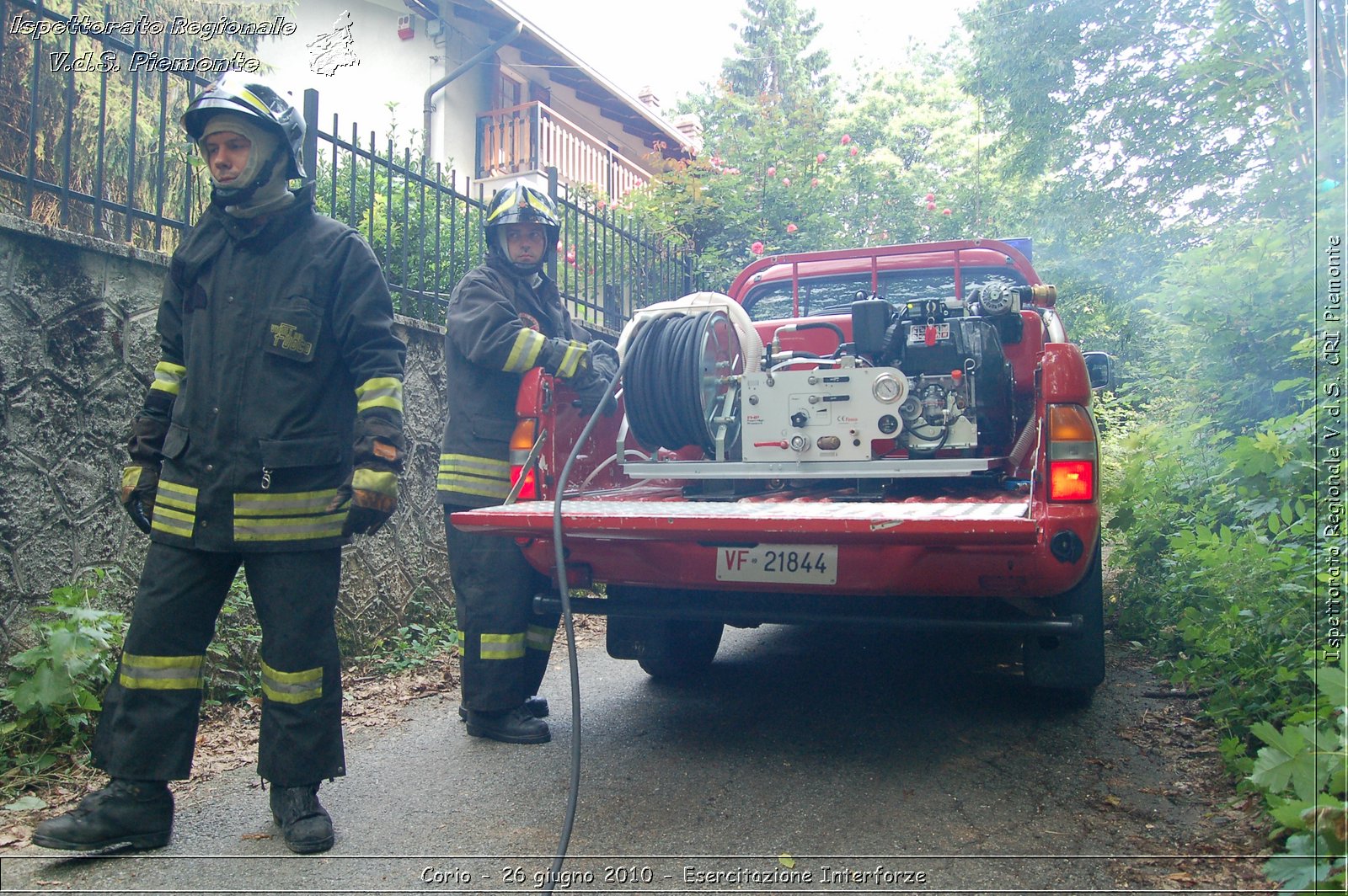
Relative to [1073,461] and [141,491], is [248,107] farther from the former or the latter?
[1073,461]

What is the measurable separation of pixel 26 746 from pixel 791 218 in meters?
9.27

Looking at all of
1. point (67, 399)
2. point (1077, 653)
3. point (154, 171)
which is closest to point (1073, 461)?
point (1077, 653)

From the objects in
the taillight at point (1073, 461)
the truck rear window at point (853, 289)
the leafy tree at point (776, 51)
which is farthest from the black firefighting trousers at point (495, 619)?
the leafy tree at point (776, 51)

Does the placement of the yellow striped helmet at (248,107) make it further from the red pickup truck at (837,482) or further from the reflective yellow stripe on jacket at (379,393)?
the red pickup truck at (837,482)

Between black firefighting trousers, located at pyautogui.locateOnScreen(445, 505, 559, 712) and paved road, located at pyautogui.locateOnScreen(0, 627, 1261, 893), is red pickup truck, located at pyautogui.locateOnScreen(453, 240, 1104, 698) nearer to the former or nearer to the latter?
black firefighting trousers, located at pyautogui.locateOnScreen(445, 505, 559, 712)

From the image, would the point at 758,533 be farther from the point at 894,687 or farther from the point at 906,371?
the point at 894,687

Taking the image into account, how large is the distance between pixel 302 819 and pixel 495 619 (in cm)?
109

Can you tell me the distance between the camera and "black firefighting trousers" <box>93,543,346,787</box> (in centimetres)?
253

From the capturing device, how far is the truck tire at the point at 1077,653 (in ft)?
11.0

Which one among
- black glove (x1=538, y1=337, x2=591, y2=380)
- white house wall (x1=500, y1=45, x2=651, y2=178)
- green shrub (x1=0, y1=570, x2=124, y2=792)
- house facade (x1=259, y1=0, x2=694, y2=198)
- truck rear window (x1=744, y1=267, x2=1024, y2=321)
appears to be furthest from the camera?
white house wall (x1=500, y1=45, x2=651, y2=178)

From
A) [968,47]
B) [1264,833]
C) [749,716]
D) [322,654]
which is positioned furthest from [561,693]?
[968,47]

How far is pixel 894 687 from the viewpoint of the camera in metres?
→ 4.25

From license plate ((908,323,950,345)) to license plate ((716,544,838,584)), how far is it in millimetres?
986

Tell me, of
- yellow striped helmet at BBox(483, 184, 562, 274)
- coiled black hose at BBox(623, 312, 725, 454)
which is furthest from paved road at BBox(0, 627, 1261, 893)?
yellow striped helmet at BBox(483, 184, 562, 274)
